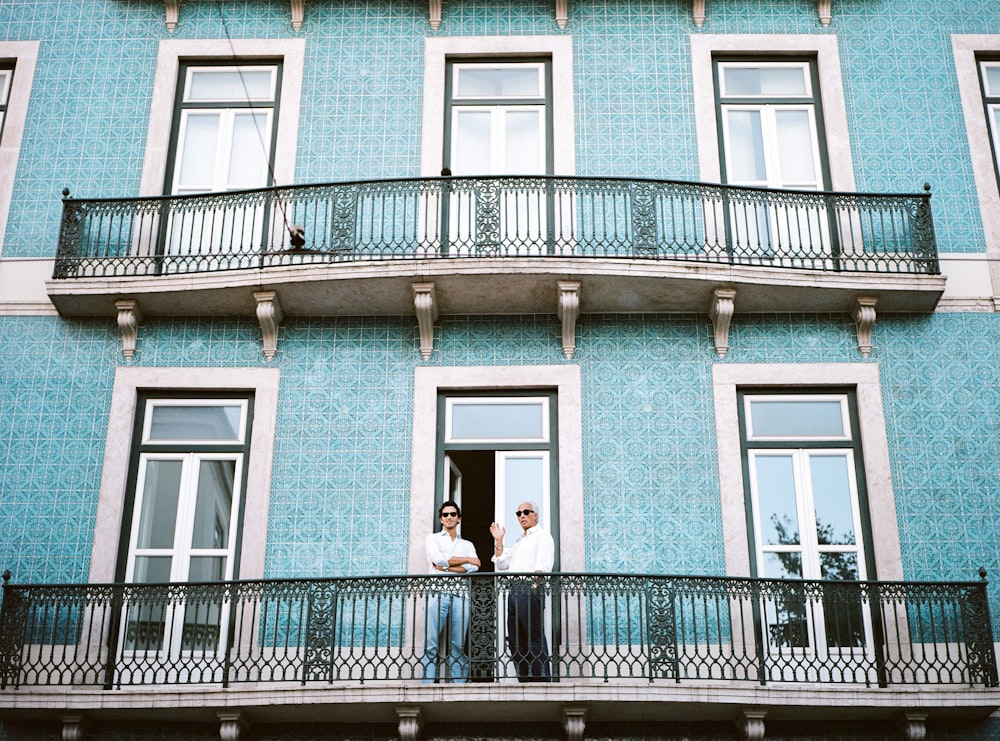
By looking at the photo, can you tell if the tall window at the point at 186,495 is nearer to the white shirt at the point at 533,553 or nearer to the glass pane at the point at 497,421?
the glass pane at the point at 497,421

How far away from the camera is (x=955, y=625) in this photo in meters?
11.1

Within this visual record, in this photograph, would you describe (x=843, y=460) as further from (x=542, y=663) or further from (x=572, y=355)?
(x=542, y=663)

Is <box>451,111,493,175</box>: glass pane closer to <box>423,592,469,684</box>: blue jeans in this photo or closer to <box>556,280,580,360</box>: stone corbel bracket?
<box>556,280,580,360</box>: stone corbel bracket

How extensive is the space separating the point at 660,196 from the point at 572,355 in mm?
1767

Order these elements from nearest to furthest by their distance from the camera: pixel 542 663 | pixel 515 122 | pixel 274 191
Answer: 1. pixel 542 663
2. pixel 274 191
3. pixel 515 122

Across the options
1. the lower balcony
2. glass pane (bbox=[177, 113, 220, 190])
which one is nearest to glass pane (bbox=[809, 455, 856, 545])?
the lower balcony

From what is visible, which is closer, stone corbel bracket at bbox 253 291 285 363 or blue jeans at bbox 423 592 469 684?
blue jeans at bbox 423 592 469 684

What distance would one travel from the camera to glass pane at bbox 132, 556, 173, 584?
12.0 metres

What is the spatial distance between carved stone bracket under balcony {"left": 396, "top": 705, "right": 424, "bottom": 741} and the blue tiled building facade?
0.25m

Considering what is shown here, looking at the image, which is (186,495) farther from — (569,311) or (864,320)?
(864,320)

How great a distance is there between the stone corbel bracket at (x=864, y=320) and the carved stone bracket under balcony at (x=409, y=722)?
5293 mm

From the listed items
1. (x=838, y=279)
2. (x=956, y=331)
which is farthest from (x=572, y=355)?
(x=956, y=331)

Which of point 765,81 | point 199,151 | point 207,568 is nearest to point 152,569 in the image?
point 207,568

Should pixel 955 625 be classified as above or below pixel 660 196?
below
